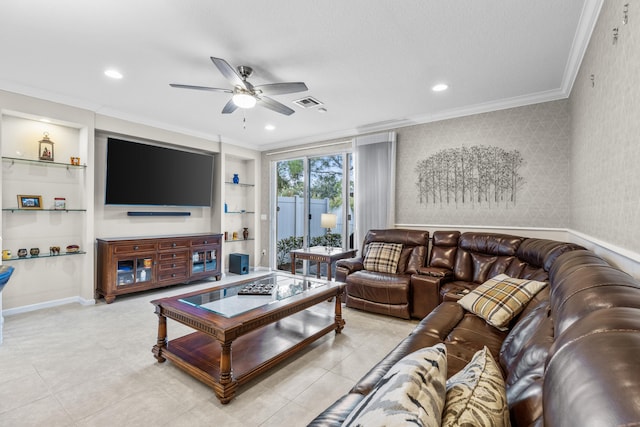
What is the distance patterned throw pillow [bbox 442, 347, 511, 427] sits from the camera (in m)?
0.68

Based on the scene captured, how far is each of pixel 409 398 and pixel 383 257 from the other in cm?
336

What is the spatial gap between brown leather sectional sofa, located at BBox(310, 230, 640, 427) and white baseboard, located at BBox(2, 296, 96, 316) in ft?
13.3

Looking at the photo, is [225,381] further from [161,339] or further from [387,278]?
[387,278]

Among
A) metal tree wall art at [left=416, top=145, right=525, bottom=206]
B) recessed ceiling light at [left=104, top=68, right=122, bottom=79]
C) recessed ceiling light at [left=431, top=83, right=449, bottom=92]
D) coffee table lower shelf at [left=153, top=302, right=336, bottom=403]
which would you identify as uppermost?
recessed ceiling light at [left=104, top=68, right=122, bottom=79]

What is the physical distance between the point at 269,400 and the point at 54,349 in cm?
211

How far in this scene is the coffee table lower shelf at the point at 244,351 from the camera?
6.73 ft

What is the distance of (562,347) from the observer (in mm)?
640

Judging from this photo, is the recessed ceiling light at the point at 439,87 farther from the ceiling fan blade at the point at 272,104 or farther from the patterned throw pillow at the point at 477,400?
the patterned throw pillow at the point at 477,400

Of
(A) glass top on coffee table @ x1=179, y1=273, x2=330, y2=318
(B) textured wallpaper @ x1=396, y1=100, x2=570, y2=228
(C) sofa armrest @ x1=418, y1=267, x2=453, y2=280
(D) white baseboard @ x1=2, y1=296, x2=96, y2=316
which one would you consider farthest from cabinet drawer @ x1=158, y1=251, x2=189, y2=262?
(C) sofa armrest @ x1=418, y1=267, x2=453, y2=280

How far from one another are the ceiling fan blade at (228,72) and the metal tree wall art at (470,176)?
281 cm

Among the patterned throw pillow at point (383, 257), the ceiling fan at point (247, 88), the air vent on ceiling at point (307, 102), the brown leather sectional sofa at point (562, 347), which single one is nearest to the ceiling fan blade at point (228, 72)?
the ceiling fan at point (247, 88)

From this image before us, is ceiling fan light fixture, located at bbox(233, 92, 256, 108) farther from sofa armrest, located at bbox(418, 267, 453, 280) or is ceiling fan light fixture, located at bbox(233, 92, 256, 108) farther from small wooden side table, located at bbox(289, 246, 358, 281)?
sofa armrest, located at bbox(418, 267, 453, 280)

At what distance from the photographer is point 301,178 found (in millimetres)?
5910

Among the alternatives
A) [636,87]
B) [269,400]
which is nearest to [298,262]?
[269,400]
